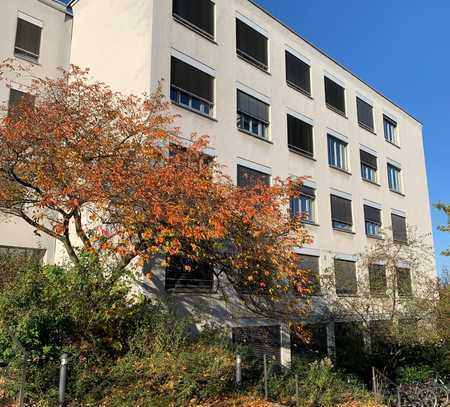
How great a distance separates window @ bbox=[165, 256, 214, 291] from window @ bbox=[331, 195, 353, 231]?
9037 mm

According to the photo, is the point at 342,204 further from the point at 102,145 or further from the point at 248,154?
the point at 102,145

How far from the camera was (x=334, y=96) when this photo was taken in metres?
24.2

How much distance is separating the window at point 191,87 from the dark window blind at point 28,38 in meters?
5.53

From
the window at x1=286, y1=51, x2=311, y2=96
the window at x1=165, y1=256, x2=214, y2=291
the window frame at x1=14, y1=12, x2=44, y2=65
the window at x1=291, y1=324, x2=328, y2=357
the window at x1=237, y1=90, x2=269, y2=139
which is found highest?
the window at x1=286, y1=51, x2=311, y2=96

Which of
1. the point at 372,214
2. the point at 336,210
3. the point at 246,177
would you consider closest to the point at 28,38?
the point at 246,177

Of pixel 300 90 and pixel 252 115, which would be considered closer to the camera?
pixel 252 115

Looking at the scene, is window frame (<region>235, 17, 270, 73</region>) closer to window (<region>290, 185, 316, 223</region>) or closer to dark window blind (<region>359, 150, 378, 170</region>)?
window (<region>290, 185, 316, 223</region>)

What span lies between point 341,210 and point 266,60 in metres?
8.07

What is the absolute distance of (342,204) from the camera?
22766mm

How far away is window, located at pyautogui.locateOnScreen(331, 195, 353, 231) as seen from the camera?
22.1 metres

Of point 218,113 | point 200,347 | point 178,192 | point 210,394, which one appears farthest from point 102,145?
point 218,113

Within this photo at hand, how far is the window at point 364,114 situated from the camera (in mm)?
25891

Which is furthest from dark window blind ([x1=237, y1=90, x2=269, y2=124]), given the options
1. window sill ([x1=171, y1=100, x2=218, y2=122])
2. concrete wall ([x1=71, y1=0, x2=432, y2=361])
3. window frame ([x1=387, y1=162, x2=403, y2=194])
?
window frame ([x1=387, y1=162, x2=403, y2=194])

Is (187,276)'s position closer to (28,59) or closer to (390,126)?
(28,59)
